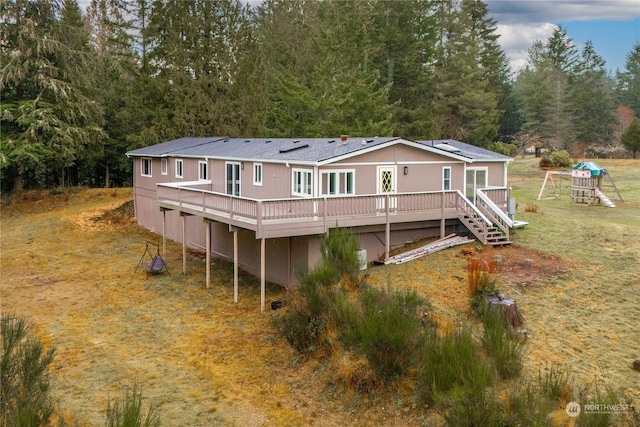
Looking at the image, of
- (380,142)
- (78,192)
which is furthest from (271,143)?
(78,192)

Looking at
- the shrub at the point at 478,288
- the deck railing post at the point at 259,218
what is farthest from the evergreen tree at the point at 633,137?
the deck railing post at the point at 259,218

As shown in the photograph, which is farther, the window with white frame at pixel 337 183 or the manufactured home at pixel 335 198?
the window with white frame at pixel 337 183

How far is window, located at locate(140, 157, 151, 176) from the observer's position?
1169 inches

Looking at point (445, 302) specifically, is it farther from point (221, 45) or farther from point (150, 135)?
point (221, 45)

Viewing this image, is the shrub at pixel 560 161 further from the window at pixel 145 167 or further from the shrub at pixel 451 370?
the shrub at pixel 451 370

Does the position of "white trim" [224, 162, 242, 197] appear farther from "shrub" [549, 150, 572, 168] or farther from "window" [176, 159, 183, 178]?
"shrub" [549, 150, 572, 168]

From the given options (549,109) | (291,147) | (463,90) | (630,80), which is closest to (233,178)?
(291,147)

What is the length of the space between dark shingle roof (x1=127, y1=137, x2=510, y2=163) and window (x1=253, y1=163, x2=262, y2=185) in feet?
1.19

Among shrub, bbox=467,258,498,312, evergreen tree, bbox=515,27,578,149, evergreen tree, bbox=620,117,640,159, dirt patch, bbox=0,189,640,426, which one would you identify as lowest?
dirt patch, bbox=0,189,640,426

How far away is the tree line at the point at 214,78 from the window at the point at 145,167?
166 inches

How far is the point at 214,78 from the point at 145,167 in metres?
8.95

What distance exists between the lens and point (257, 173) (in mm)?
20844

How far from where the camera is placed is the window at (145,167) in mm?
29688

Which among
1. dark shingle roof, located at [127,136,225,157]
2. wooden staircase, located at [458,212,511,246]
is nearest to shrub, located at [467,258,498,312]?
wooden staircase, located at [458,212,511,246]
